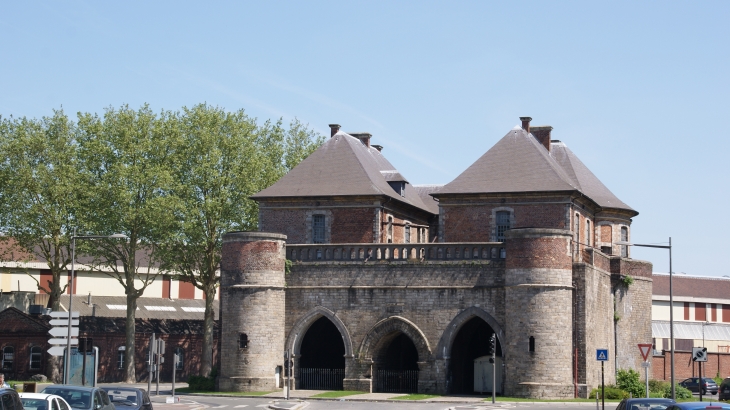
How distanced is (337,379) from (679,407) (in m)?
28.8

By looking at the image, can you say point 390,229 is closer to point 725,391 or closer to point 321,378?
point 321,378

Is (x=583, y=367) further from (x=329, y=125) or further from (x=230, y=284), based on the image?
(x=329, y=125)

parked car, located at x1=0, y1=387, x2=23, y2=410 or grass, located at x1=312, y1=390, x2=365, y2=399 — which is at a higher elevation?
parked car, located at x1=0, y1=387, x2=23, y2=410

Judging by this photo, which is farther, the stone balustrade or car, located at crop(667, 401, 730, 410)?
the stone balustrade

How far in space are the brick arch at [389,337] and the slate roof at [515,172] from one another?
7.21 m

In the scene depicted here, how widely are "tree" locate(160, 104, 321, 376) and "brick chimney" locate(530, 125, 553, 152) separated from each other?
14.6 m

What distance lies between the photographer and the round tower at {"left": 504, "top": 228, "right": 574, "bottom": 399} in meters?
43.2

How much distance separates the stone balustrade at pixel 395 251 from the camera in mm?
45312

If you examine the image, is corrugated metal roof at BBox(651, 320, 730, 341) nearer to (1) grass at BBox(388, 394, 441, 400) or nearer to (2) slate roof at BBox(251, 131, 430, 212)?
(2) slate roof at BBox(251, 131, 430, 212)

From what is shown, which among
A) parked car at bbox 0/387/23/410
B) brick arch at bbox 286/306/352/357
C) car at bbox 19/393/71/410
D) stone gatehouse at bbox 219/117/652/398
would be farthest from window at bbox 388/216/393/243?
parked car at bbox 0/387/23/410

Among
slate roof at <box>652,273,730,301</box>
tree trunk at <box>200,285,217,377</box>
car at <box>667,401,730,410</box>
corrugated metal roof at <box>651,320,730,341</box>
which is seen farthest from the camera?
slate roof at <box>652,273,730,301</box>

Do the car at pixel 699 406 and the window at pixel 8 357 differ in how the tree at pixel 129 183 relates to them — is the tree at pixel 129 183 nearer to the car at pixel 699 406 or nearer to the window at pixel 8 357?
the window at pixel 8 357

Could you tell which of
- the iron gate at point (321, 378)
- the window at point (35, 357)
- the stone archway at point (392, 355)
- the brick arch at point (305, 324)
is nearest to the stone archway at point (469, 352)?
the stone archway at point (392, 355)

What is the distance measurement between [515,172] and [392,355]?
33.0ft
